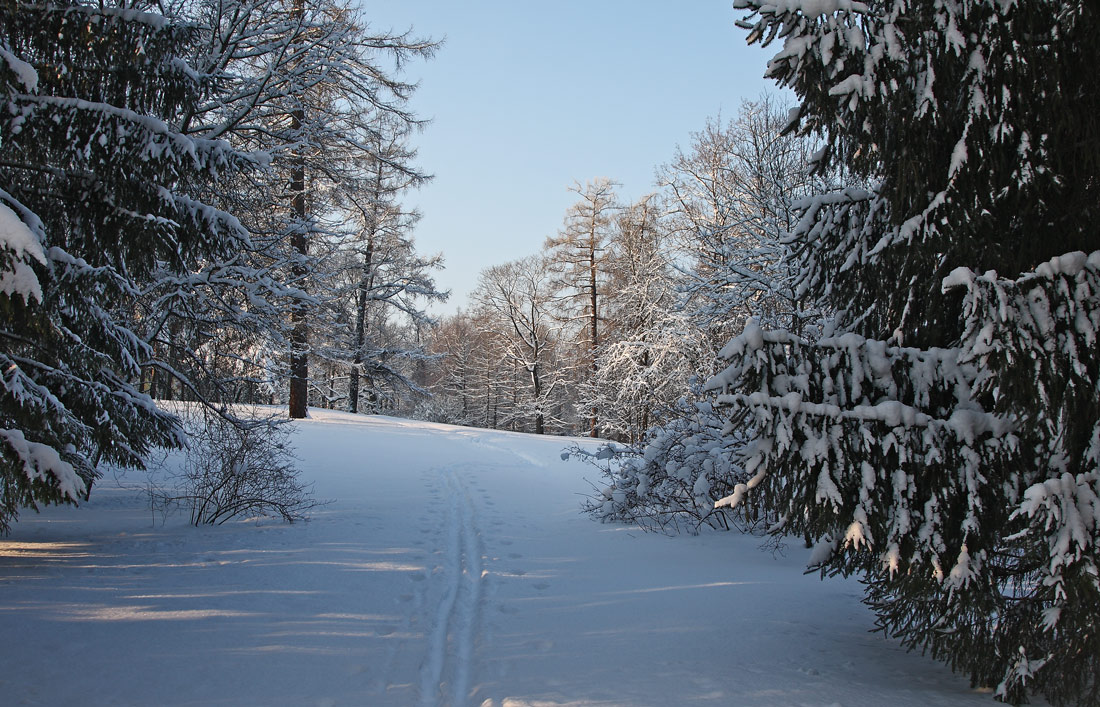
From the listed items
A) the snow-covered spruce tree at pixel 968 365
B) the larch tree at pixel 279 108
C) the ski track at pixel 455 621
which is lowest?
the ski track at pixel 455 621

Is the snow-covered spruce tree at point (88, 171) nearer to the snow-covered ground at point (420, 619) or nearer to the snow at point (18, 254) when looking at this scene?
the snow-covered ground at point (420, 619)

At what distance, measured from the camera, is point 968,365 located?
140 inches

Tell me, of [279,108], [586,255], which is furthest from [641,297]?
[279,108]

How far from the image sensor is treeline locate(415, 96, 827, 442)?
38.5ft

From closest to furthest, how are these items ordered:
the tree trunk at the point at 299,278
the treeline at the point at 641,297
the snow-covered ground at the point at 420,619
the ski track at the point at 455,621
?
1. the snow-covered ground at the point at 420,619
2. the ski track at the point at 455,621
3. the tree trunk at the point at 299,278
4. the treeline at the point at 641,297

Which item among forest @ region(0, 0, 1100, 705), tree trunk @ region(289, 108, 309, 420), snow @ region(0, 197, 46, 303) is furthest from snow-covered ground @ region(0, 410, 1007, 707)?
tree trunk @ region(289, 108, 309, 420)

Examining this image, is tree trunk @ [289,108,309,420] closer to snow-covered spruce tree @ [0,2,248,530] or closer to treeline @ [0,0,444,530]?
treeline @ [0,0,444,530]

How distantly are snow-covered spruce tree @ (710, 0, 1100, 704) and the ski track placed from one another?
2186mm

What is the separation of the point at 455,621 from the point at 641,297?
1945 cm

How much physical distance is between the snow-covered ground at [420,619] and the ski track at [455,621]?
0.02 m

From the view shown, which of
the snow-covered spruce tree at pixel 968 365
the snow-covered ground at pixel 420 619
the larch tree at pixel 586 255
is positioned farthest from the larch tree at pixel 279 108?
the larch tree at pixel 586 255

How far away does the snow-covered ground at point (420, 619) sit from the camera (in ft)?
12.3

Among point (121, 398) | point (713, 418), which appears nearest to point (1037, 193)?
point (713, 418)

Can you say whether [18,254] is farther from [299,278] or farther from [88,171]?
[299,278]
